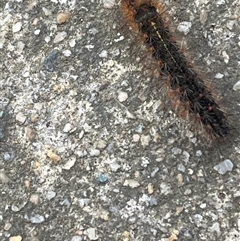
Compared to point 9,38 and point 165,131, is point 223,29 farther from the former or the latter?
point 9,38

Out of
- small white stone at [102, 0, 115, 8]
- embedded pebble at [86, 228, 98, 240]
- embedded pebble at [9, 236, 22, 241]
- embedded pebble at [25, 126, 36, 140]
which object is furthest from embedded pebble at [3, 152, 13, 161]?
small white stone at [102, 0, 115, 8]

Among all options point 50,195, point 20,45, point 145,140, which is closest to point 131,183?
point 145,140

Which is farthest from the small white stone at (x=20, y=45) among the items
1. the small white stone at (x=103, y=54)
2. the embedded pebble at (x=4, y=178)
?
the embedded pebble at (x=4, y=178)

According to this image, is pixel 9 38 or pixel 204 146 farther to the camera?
pixel 9 38

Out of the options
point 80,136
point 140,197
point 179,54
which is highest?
point 179,54

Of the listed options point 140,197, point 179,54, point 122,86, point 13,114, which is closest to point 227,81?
point 179,54

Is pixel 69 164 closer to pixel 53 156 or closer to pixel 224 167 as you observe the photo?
pixel 53 156

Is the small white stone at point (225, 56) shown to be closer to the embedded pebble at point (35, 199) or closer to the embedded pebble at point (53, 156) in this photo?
the embedded pebble at point (53, 156)
